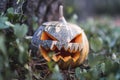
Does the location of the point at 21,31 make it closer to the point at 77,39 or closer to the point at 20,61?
the point at 20,61

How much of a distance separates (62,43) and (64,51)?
93mm

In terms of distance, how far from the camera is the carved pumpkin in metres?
2.34

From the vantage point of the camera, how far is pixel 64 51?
2408 mm

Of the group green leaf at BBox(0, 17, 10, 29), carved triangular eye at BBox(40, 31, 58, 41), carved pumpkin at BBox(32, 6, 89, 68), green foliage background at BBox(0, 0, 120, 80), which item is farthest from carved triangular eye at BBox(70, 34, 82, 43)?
green leaf at BBox(0, 17, 10, 29)

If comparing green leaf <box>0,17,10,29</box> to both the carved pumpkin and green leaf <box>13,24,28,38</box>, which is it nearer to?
green leaf <box>13,24,28,38</box>

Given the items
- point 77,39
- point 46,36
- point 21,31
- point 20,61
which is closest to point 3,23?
point 21,31

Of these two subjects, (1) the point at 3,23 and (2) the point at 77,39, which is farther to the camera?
(2) the point at 77,39

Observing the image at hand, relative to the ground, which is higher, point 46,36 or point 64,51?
point 46,36

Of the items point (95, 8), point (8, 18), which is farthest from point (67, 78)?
point (95, 8)

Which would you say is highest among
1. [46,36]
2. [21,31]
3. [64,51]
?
[21,31]

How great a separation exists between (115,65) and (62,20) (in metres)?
0.72

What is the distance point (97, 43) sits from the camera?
2158mm

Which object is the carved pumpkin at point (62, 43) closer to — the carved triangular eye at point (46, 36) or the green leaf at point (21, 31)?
the carved triangular eye at point (46, 36)

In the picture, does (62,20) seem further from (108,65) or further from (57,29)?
(108,65)
